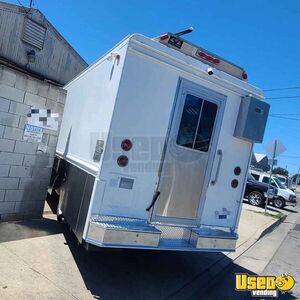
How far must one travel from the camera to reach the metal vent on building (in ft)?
60.8

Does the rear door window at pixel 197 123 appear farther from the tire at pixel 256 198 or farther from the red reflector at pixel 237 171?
the tire at pixel 256 198

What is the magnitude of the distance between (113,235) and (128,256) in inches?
75.5

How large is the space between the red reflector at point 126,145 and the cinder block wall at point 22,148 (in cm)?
274

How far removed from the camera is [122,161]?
14.7 ft

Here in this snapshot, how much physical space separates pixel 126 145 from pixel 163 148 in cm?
57

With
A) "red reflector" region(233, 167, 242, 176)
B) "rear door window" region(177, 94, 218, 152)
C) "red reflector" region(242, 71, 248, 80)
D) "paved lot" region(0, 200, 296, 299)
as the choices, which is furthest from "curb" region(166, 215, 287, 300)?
"red reflector" region(242, 71, 248, 80)

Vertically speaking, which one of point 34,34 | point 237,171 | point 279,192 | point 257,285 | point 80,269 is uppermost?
point 34,34

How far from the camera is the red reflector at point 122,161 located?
4473 mm

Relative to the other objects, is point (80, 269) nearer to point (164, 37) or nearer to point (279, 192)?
point (164, 37)

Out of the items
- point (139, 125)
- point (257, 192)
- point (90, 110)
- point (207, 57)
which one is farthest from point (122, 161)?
point (257, 192)

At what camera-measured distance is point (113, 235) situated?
165 inches

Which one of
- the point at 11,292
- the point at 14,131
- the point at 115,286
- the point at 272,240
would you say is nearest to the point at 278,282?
the point at 115,286

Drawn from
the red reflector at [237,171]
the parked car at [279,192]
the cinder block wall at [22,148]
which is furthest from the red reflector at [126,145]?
the parked car at [279,192]

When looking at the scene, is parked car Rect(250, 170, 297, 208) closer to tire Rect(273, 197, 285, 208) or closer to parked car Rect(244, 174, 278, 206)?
tire Rect(273, 197, 285, 208)
